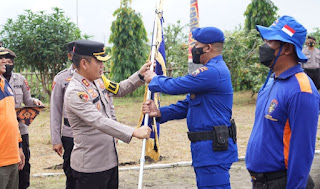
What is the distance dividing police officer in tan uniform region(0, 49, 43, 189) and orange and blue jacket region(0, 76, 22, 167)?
152cm

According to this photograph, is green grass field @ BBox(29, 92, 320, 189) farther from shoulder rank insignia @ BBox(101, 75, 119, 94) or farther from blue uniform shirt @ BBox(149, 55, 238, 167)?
blue uniform shirt @ BBox(149, 55, 238, 167)

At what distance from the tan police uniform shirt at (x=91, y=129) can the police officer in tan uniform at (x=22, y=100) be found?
1.93 meters

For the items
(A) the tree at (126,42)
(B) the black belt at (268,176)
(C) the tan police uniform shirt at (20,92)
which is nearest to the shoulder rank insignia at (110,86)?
(C) the tan police uniform shirt at (20,92)

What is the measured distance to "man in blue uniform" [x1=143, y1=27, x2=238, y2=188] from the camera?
3.81m

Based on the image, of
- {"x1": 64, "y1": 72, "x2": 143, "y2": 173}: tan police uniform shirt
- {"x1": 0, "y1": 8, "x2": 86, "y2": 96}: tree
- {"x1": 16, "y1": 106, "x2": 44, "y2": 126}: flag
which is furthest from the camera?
{"x1": 0, "y1": 8, "x2": 86, "y2": 96}: tree

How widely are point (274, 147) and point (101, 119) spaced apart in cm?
153

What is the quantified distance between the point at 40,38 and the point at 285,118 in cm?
1222

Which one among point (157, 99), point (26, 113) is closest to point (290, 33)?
point (157, 99)

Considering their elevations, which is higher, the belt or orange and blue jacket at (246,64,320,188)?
orange and blue jacket at (246,64,320,188)

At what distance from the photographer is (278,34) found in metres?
2.98

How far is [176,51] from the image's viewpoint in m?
18.7

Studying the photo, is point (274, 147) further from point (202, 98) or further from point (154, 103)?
point (154, 103)

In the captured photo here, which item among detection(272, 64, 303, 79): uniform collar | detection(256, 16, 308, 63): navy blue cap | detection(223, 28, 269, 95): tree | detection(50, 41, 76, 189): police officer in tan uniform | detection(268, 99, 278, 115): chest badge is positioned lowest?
detection(223, 28, 269, 95): tree

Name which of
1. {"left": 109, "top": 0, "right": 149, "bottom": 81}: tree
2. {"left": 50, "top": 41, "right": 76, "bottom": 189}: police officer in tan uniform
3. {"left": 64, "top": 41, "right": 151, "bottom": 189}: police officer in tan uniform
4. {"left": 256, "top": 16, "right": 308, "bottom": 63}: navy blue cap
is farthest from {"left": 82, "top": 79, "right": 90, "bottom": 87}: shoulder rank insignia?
{"left": 109, "top": 0, "right": 149, "bottom": 81}: tree
